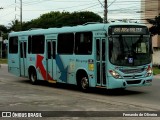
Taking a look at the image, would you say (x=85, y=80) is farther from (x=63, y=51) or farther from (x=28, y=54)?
(x=28, y=54)

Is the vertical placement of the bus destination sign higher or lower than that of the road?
higher

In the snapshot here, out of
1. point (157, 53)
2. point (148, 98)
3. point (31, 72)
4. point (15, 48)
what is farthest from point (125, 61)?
point (157, 53)

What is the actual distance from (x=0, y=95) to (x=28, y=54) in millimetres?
6919

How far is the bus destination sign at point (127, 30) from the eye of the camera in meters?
17.0

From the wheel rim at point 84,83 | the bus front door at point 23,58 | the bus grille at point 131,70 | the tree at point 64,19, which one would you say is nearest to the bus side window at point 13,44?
the bus front door at point 23,58

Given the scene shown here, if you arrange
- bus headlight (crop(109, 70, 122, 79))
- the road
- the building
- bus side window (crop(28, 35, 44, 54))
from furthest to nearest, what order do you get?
the building < bus side window (crop(28, 35, 44, 54)) < bus headlight (crop(109, 70, 122, 79)) < the road

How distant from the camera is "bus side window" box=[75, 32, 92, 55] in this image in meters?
17.9

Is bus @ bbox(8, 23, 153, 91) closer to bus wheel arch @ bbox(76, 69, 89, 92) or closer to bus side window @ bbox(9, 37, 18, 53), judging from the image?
bus wheel arch @ bbox(76, 69, 89, 92)

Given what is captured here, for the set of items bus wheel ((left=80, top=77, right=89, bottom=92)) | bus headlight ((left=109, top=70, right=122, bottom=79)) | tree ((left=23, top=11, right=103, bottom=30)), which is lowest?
bus wheel ((left=80, top=77, right=89, bottom=92))

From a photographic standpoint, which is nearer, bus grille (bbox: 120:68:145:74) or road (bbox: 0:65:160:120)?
road (bbox: 0:65:160:120)

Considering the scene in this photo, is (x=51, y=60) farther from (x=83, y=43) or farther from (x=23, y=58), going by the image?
(x=23, y=58)

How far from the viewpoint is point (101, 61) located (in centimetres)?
1716

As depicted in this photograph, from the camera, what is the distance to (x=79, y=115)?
37.7ft

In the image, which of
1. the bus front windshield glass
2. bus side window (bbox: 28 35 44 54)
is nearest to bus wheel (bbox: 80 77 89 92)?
the bus front windshield glass
